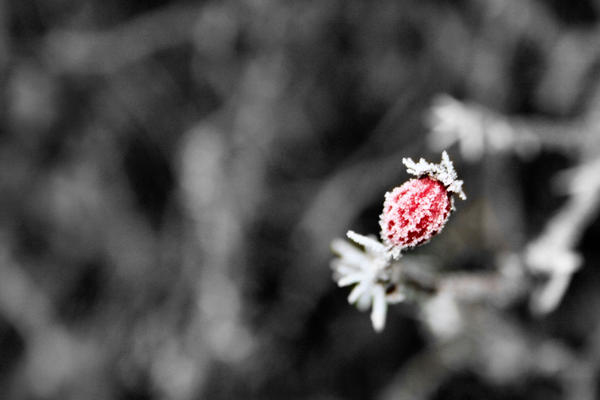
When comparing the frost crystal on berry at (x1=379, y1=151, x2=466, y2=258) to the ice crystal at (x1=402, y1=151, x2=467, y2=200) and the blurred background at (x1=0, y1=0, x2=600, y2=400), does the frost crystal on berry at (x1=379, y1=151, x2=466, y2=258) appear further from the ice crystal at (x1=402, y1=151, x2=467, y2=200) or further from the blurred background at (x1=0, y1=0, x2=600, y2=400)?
the blurred background at (x1=0, y1=0, x2=600, y2=400)

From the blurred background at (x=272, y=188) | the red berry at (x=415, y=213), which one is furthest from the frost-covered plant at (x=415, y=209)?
the blurred background at (x=272, y=188)

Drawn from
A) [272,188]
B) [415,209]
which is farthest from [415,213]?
[272,188]

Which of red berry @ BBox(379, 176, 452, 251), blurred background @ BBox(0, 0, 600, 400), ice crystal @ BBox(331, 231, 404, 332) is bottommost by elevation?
red berry @ BBox(379, 176, 452, 251)

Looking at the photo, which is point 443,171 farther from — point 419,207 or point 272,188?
point 272,188

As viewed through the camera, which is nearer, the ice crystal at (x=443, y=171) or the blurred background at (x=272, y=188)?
the ice crystal at (x=443, y=171)

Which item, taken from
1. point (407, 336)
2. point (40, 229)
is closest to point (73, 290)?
point (40, 229)

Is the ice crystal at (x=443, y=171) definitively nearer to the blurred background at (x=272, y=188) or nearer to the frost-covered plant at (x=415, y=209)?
the frost-covered plant at (x=415, y=209)

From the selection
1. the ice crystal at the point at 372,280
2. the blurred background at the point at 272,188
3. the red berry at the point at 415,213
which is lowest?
the red berry at the point at 415,213

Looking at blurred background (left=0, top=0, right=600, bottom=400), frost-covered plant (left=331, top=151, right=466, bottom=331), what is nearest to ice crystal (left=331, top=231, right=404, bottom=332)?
frost-covered plant (left=331, top=151, right=466, bottom=331)

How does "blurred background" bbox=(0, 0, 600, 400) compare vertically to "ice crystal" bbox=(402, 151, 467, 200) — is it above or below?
above
